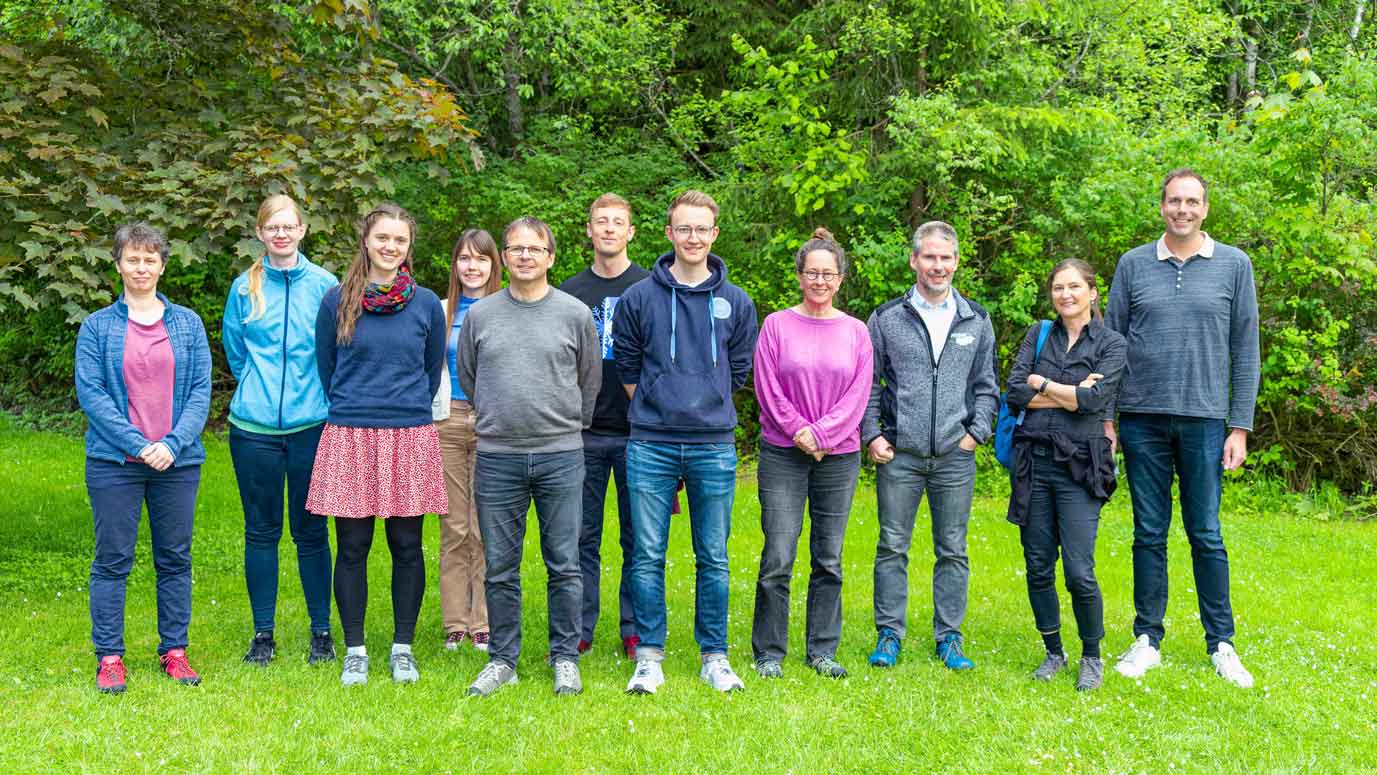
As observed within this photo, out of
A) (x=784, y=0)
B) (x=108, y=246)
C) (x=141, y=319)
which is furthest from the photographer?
(x=784, y=0)

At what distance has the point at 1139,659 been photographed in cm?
543

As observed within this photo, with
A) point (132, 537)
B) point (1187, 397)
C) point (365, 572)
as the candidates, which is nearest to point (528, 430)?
point (365, 572)

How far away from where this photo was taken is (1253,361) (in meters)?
5.38

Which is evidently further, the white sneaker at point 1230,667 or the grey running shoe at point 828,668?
the grey running shoe at point 828,668

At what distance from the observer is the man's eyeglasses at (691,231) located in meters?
5.18

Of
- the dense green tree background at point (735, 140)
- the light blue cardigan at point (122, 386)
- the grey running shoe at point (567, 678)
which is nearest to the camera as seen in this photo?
the light blue cardigan at point (122, 386)

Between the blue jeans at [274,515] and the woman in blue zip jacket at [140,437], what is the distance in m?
0.23

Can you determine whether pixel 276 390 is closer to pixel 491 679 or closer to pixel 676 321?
pixel 491 679

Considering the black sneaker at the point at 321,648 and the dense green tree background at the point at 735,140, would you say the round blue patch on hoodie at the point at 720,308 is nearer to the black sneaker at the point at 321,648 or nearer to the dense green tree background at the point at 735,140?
the black sneaker at the point at 321,648

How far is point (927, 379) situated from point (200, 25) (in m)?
5.54

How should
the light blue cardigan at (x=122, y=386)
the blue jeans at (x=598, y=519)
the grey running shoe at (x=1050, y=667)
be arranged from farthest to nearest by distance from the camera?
1. the blue jeans at (x=598, y=519)
2. the grey running shoe at (x=1050, y=667)
3. the light blue cardigan at (x=122, y=386)

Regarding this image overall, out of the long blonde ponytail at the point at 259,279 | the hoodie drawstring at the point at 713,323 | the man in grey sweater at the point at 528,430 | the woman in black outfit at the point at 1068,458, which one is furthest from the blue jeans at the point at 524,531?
the woman in black outfit at the point at 1068,458

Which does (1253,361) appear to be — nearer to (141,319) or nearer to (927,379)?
(927,379)

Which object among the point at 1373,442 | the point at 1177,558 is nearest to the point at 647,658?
the point at 1177,558
